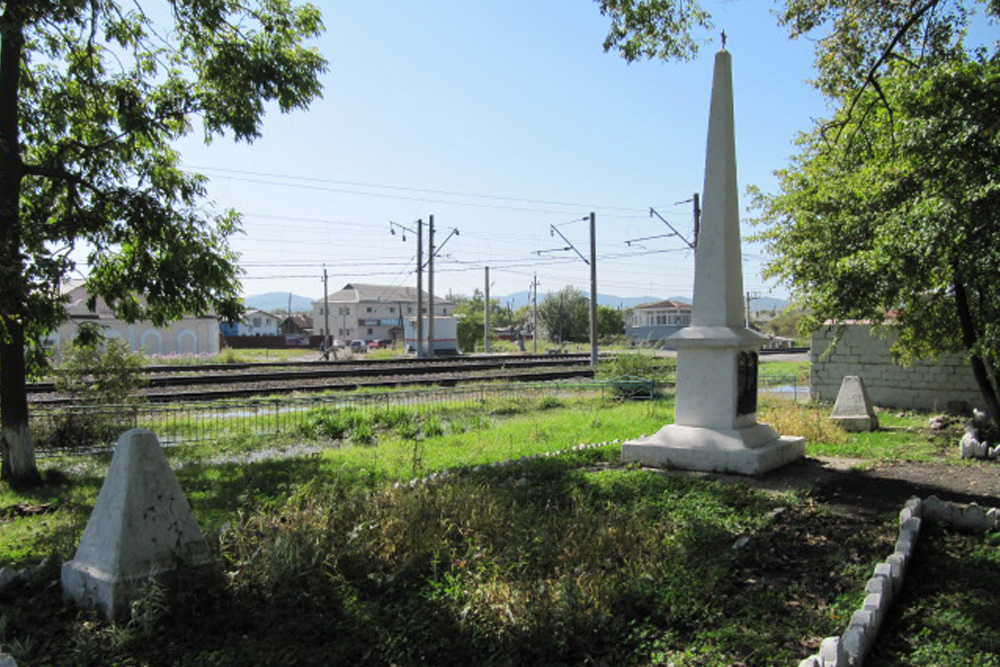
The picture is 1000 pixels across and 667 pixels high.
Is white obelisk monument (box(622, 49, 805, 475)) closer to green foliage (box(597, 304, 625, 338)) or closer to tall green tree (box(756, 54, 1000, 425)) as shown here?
tall green tree (box(756, 54, 1000, 425))

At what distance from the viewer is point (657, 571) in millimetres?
4836

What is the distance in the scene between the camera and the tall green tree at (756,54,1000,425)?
843 centimetres

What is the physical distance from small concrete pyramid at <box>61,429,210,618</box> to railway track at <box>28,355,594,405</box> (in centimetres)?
1065

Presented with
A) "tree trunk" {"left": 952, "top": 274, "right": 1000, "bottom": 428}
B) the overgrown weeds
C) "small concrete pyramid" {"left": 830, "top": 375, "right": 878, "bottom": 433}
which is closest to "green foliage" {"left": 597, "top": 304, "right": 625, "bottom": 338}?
"small concrete pyramid" {"left": 830, "top": 375, "right": 878, "bottom": 433}

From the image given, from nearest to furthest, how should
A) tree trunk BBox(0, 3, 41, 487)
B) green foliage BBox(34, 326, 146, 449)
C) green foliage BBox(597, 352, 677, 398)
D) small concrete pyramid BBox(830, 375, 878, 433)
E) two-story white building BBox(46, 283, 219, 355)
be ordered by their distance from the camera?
1. tree trunk BBox(0, 3, 41, 487)
2. green foliage BBox(34, 326, 146, 449)
3. small concrete pyramid BBox(830, 375, 878, 433)
4. green foliage BBox(597, 352, 677, 398)
5. two-story white building BBox(46, 283, 219, 355)

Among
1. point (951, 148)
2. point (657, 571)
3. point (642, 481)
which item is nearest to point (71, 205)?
point (642, 481)

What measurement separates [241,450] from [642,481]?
7.71 meters

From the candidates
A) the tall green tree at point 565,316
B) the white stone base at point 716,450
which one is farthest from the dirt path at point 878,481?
the tall green tree at point 565,316

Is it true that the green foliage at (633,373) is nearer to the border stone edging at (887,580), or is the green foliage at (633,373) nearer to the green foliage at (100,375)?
the green foliage at (100,375)

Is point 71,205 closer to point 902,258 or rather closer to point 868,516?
point 868,516

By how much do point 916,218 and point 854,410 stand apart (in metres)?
4.63

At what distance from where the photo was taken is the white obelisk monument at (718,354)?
855 centimetres

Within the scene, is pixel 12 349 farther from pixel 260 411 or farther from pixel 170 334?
pixel 170 334

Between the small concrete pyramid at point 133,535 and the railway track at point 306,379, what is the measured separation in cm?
1065
